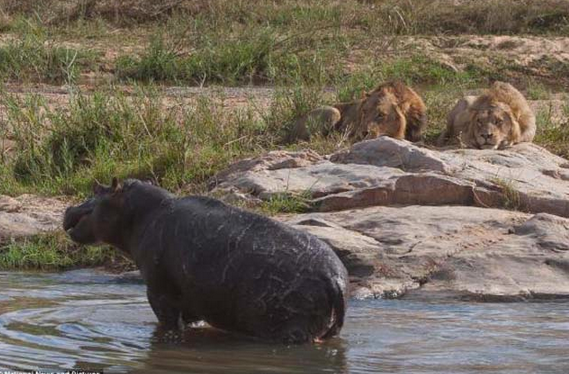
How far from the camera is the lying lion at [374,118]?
14.0 m

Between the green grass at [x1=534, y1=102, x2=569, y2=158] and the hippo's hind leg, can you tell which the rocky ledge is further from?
the hippo's hind leg

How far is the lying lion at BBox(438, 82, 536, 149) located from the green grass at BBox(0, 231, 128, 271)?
4429mm

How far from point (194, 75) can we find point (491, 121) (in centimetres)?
633

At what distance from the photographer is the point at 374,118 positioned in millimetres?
14039

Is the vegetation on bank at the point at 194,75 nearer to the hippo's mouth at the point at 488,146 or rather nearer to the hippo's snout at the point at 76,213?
the hippo's mouth at the point at 488,146

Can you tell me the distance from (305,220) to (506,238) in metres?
1.54

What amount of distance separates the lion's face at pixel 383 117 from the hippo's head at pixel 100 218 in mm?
5941

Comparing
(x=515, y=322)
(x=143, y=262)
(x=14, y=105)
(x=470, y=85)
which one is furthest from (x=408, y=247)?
(x=470, y=85)

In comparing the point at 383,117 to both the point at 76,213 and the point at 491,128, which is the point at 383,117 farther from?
the point at 76,213

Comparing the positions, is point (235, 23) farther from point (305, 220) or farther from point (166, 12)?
point (305, 220)

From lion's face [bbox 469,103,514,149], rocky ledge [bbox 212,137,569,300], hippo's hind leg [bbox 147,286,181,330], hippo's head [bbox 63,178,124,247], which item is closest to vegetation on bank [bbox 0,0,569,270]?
rocky ledge [bbox 212,137,569,300]

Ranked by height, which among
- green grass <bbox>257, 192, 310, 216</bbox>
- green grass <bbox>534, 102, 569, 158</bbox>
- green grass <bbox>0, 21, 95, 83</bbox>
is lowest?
green grass <bbox>257, 192, 310, 216</bbox>

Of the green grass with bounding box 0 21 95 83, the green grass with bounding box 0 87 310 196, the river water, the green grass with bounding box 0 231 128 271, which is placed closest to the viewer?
the river water

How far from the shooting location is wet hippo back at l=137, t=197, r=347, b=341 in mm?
7289
